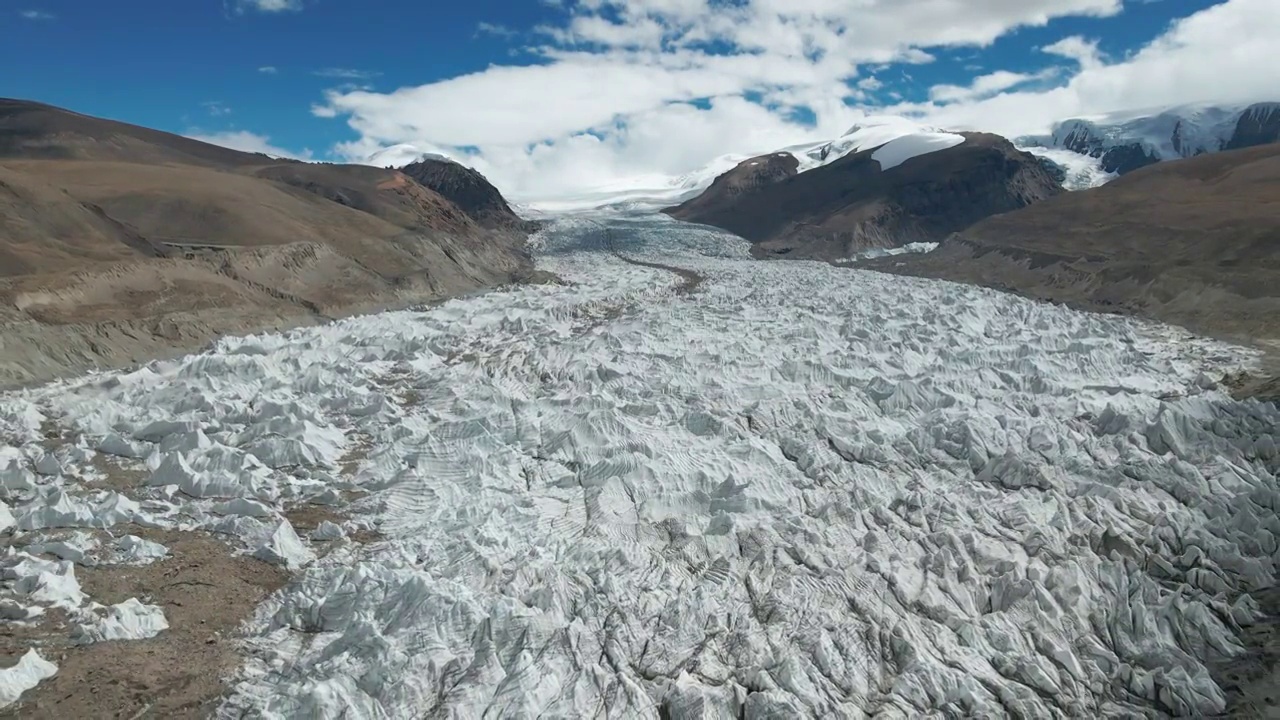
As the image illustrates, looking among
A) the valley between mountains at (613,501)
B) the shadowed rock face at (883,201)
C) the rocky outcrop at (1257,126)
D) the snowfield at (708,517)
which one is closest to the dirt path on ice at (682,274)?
the valley between mountains at (613,501)

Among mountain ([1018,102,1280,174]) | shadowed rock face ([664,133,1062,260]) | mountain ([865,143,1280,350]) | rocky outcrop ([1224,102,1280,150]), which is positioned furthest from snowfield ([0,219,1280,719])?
mountain ([1018,102,1280,174])

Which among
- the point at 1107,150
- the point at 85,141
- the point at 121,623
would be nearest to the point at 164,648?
the point at 121,623

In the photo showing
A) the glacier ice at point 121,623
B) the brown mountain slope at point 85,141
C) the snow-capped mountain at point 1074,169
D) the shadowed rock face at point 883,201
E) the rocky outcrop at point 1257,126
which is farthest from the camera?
the snow-capped mountain at point 1074,169

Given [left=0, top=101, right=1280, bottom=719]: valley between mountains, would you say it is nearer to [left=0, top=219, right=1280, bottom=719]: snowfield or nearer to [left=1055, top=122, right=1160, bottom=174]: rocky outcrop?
[left=0, top=219, right=1280, bottom=719]: snowfield

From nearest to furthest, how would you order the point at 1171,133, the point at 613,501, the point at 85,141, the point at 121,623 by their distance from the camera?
1. the point at 121,623
2. the point at 613,501
3. the point at 85,141
4. the point at 1171,133

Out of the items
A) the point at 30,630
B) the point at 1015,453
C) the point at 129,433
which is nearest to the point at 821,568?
the point at 1015,453

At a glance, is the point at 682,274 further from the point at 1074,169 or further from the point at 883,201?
the point at 1074,169

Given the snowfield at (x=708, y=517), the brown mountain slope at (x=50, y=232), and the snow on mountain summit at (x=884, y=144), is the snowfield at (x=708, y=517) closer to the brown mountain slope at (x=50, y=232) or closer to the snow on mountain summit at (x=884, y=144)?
the brown mountain slope at (x=50, y=232)

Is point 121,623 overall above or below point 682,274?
below
